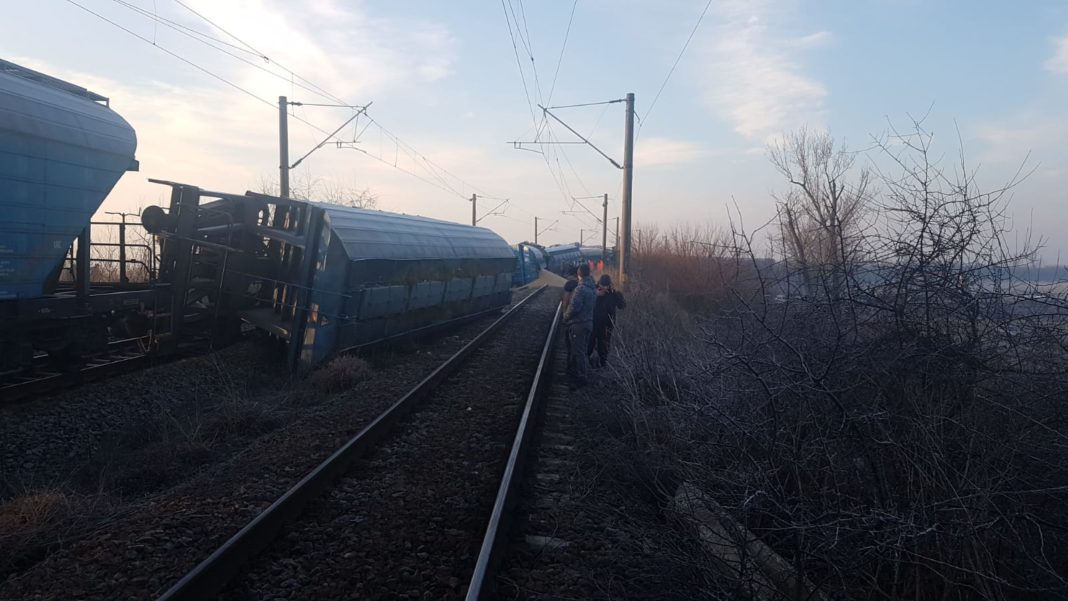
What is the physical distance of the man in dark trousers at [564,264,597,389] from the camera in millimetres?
12445

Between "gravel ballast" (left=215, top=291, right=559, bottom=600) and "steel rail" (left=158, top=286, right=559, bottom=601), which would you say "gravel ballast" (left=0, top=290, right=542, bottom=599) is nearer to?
"steel rail" (left=158, top=286, right=559, bottom=601)

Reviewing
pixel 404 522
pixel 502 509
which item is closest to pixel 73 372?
pixel 404 522

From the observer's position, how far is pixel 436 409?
10406mm

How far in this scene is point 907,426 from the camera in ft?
14.3

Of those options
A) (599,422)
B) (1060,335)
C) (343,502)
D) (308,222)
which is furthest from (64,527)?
(308,222)

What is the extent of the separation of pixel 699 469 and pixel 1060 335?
2335mm

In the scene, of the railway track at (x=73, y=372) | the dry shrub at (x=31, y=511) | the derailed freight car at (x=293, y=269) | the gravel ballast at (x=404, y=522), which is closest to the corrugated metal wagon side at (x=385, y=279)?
the derailed freight car at (x=293, y=269)

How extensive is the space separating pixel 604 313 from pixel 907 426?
866 centimetres

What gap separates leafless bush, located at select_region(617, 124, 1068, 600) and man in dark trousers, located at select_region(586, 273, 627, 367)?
7222 mm

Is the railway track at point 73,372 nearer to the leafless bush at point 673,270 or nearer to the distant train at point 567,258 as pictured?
the leafless bush at point 673,270

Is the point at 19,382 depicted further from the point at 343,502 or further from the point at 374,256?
the point at 343,502

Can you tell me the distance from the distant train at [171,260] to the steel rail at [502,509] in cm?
498

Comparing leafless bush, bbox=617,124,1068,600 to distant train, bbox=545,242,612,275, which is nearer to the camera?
leafless bush, bbox=617,124,1068,600

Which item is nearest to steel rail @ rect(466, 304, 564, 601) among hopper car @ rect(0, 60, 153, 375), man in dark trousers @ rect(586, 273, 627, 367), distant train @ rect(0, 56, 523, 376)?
man in dark trousers @ rect(586, 273, 627, 367)
